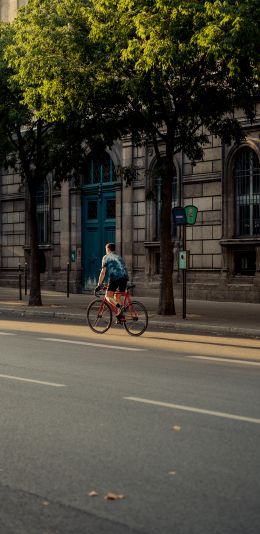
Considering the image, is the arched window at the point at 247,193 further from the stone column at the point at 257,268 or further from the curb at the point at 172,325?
the curb at the point at 172,325

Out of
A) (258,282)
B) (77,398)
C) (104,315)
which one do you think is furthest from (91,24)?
(77,398)

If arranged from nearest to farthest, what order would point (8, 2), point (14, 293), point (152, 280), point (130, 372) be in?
point (130, 372), point (152, 280), point (14, 293), point (8, 2)

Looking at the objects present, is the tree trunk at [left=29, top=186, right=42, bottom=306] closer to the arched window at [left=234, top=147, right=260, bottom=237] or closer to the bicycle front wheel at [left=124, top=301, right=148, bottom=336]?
the arched window at [left=234, top=147, right=260, bottom=237]

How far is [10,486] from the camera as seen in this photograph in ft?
17.5

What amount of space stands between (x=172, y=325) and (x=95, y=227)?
47.9 ft

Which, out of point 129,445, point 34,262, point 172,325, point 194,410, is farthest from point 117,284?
point 129,445

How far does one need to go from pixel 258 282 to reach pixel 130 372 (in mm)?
15951

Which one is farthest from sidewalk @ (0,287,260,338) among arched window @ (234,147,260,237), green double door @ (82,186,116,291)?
green double door @ (82,186,116,291)

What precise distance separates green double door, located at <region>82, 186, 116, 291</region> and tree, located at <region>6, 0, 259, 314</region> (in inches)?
410

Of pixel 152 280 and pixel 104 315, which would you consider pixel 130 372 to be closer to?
pixel 104 315

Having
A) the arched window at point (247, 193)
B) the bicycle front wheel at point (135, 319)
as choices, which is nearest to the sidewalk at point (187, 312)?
the bicycle front wheel at point (135, 319)

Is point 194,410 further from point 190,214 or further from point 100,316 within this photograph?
point 190,214

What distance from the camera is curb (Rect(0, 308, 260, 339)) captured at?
669 inches

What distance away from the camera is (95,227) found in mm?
32906
